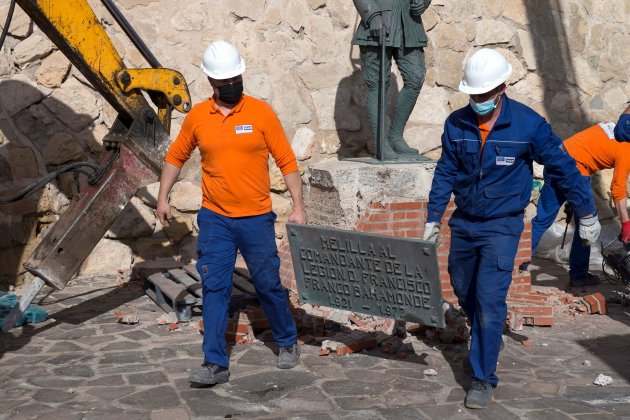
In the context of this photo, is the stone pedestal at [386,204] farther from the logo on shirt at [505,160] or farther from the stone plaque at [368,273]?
the logo on shirt at [505,160]

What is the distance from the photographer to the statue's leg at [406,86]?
7496mm

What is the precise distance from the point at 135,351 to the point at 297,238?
1.29 meters

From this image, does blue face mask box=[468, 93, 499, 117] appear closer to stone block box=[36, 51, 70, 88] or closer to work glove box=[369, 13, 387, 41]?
work glove box=[369, 13, 387, 41]

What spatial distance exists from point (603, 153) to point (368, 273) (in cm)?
291

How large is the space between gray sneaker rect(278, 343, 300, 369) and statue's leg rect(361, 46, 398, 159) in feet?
7.38

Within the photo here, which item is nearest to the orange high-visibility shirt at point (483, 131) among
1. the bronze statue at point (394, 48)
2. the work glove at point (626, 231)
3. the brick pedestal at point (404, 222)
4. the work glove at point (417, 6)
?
the brick pedestal at point (404, 222)

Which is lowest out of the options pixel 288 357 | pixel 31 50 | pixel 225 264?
pixel 288 357

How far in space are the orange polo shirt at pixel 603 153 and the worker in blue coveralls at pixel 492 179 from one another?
2.27m

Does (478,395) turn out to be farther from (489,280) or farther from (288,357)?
(288,357)

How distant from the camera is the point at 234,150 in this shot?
17.4 feet

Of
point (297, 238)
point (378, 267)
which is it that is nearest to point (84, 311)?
point (297, 238)

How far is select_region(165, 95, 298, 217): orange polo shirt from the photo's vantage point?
531cm

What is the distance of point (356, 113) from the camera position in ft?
29.5

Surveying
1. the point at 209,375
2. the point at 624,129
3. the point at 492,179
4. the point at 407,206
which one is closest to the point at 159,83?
the point at 407,206
